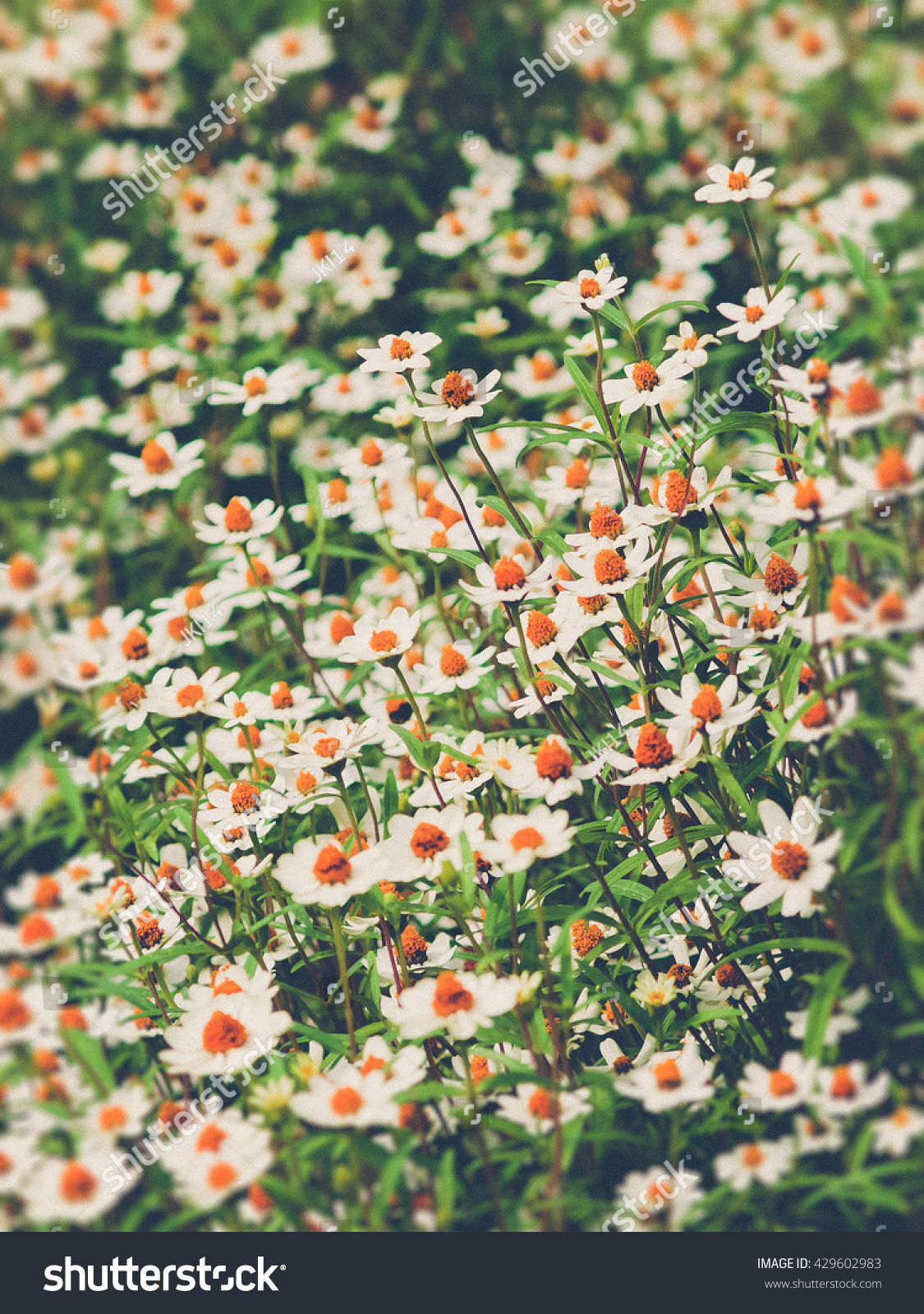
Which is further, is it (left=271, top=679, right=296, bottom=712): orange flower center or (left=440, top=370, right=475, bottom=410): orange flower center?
(left=271, top=679, right=296, bottom=712): orange flower center

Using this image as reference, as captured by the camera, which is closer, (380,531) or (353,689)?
(353,689)

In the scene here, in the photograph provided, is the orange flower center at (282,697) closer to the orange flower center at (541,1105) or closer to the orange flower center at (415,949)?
the orange flower center at (415,949)

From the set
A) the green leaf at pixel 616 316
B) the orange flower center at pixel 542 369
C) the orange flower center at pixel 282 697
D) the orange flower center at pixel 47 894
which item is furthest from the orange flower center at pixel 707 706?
the orange flower center at pixel 542 369

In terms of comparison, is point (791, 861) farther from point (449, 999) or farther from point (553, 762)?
point (449, 999)

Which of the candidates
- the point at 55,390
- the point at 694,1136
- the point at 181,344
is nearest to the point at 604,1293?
the point at 694,1136

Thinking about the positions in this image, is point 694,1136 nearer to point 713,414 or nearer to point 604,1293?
point 604,1293

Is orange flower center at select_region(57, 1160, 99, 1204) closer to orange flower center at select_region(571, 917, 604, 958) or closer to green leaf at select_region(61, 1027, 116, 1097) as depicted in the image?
green leaf at select_region(61, 1027, 116, 1097)

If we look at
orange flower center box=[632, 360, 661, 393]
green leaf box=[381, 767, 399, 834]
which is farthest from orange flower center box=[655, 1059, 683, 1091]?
orange flower center box=[632, 360, 661, 393]

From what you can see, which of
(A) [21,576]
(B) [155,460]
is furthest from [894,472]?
(A) [21,576]
